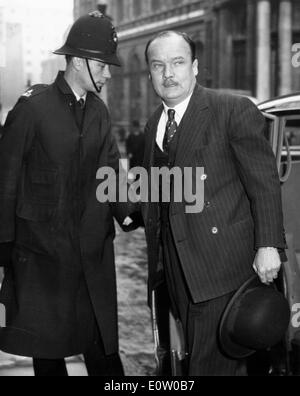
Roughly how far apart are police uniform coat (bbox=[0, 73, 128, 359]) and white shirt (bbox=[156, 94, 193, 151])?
0.34 m

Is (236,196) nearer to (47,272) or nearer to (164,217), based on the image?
(164,217)

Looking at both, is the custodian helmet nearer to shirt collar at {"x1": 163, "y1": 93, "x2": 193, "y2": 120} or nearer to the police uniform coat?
the police uniform coat

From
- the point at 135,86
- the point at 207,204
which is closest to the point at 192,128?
the point at 207,204

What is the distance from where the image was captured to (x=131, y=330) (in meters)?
5.63

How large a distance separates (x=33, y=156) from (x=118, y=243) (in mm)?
7103

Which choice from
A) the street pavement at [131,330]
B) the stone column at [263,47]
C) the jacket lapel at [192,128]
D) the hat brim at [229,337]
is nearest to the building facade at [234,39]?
the stone column at [263,47]

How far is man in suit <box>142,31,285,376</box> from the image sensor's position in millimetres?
3152

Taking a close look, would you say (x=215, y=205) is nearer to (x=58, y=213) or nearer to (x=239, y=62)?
(x=58, y=213)

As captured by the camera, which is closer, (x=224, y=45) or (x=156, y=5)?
(x=224, y=45)

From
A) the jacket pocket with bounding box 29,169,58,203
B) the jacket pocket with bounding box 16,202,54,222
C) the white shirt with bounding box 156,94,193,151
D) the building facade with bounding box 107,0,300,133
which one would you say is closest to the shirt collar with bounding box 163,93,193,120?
the white shirt with bounding box 156,94,193,151

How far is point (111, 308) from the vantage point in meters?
3.72

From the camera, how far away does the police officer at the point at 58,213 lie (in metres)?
3.50

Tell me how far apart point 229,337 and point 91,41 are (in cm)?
163

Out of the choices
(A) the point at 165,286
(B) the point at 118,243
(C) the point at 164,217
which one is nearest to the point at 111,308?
(A) the point at 165,286
